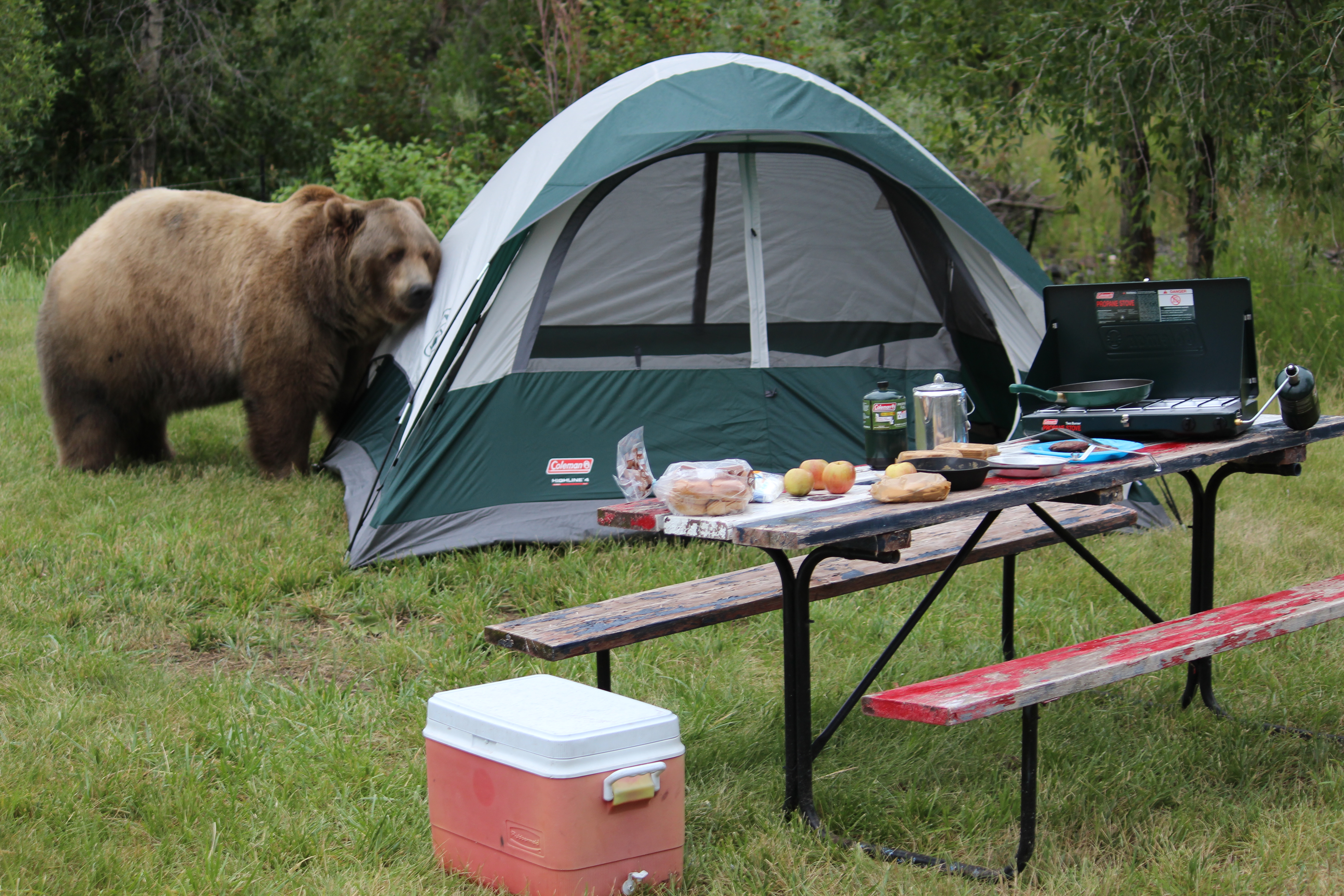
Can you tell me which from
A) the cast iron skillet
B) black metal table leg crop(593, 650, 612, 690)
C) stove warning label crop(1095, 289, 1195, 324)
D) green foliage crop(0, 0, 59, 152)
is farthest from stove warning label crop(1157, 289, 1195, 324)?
green foliage crop(0, 0, 59, 152)

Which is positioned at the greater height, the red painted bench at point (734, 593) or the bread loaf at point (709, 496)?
the bread loaf at point (709, 496)

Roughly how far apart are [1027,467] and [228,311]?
4528mm

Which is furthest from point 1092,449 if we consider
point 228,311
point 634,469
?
point 228,311

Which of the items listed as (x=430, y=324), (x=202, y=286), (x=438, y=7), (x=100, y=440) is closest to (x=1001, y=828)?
(x=430, y=324)

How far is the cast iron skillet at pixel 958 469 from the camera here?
2562 millimetres

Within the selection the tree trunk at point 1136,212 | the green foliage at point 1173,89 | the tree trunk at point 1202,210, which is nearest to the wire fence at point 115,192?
the green foliage at point 1173,89

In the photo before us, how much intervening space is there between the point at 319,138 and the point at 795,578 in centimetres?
1633

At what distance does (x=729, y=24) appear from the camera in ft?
42.5

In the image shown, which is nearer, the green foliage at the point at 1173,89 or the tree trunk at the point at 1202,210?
the green foliage at the point at 1173,89

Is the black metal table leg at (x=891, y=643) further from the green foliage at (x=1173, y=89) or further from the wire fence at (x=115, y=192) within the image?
the wire fence at (x=115, y=192)

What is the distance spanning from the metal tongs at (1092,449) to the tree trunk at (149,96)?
13509mm

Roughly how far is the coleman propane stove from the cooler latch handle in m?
1.38

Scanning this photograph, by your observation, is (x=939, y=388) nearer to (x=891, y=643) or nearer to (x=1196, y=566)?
(x=891, y=643)

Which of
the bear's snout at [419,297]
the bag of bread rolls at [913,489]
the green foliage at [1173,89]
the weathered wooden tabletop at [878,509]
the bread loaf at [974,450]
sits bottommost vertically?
the weathered wooden tabletop at [878,509]
